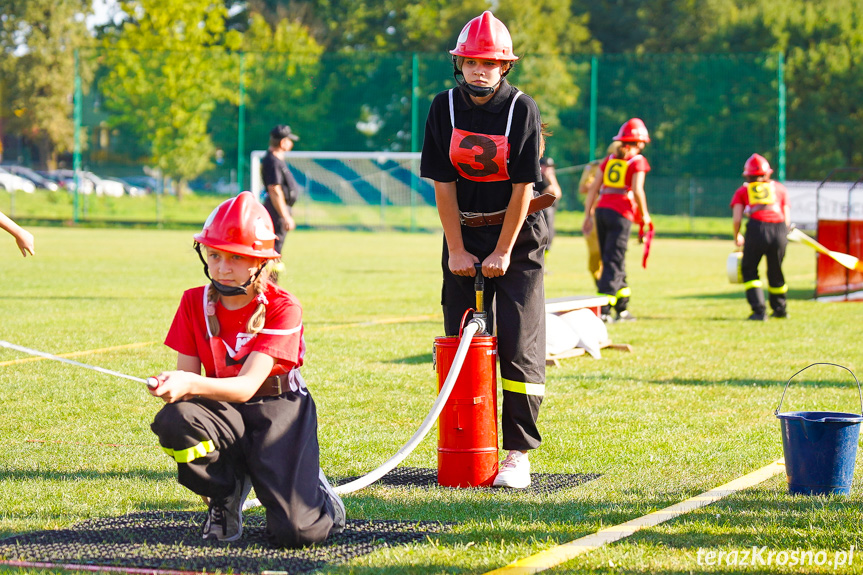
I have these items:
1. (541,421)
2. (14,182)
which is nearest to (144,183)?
(14,182)

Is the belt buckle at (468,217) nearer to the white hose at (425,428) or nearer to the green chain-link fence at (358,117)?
the white hose at (425,428)

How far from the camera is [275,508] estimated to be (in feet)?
12.6

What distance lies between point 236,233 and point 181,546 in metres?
1.16

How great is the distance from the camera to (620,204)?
11234 millimetres

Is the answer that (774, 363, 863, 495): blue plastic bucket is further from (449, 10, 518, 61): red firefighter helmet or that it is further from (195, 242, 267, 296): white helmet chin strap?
(195, 242, 267, 296): white helmet chin strap

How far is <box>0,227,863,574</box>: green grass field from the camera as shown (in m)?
4.02

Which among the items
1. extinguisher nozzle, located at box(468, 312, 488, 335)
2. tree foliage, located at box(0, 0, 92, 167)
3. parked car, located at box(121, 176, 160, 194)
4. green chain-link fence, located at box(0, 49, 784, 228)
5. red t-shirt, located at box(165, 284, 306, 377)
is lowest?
extinguisher nozzle, located at box(468, 312, 488, 335)

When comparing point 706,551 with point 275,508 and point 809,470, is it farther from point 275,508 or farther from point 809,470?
point 275,508

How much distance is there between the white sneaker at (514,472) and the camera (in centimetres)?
480

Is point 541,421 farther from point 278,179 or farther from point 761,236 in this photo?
point 278,179

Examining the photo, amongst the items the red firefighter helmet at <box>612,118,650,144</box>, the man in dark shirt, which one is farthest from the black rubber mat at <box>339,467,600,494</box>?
the man in dark shirt

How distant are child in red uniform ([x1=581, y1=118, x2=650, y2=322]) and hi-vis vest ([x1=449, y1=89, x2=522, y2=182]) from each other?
20.3 ft

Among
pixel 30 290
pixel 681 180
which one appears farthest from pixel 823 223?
pixel 681 180

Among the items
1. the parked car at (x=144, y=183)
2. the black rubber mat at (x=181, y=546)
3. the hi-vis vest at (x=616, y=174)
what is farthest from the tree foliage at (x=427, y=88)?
the black rubber mat at (x=181, y=546)
